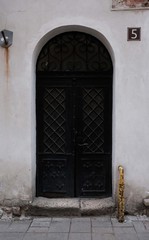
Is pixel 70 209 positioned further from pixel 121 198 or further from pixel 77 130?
pixel 77 130

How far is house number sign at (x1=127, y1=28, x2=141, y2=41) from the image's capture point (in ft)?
21.0

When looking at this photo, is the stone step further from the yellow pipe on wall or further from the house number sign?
the house number sign

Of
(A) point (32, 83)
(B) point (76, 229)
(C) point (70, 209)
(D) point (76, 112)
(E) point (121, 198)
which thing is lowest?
(B) point (76, 229)

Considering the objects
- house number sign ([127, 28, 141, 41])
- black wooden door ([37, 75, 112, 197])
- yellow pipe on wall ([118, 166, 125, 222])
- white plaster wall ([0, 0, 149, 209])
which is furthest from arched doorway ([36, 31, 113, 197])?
yellow pipe on wall ([118, 166, 125, 222])

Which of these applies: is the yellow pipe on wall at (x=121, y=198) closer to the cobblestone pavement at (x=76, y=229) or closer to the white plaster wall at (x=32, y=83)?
the cobblestone pavement at (x=76, y=229)

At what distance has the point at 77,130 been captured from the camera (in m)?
6.99

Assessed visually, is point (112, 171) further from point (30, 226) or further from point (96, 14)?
point (96, 14)

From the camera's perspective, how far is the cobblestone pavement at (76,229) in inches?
220

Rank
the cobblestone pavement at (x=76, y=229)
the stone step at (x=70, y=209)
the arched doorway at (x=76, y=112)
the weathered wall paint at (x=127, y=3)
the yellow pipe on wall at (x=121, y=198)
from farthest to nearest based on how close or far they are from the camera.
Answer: the arched doorway at (x=76, y=112) → the stone step at (x=70, y=209) → the weathered wall paint at (x=127, y=3) → the yellow pipe on wall at (x=121, y=198) → the cobblestone pavement at (x=76, y=229)

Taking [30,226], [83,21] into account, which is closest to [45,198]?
[30,226]

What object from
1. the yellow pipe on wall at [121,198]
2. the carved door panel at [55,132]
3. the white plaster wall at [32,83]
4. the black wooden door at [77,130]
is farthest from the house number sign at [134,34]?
the yellow pipe on wall at [121,198]

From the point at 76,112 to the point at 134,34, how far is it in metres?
1.85

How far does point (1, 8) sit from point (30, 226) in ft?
13.1

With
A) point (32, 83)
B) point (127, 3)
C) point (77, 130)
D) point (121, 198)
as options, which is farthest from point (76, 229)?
point (127, 3)
